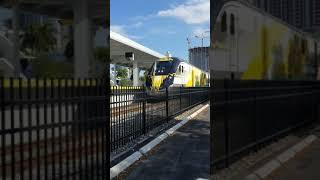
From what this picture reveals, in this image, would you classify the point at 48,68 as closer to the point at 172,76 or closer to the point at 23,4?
the point at 23,4

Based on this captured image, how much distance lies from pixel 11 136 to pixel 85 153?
125 centimetres

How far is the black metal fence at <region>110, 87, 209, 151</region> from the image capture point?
991 cm

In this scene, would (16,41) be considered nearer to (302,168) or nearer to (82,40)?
(82,40)

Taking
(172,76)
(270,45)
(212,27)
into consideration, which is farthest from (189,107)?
(212,27)

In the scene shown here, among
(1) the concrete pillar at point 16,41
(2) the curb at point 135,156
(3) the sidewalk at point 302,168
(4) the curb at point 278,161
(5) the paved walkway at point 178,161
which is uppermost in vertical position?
(1) the concrete pillar at point 16,41

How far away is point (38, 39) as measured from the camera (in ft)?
14.6

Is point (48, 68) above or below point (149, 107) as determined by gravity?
above

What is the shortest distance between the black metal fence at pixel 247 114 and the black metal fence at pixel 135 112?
2170 millimetres

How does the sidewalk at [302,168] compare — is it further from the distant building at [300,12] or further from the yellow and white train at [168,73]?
the yellow and white train at [168,73]

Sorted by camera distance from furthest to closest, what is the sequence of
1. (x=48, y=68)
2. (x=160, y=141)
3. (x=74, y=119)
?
(x=160, y=141) → (x=74, y=119) → (x=48, y=68)

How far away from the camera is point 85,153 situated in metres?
5.25

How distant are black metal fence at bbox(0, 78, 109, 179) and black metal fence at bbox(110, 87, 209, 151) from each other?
384cm

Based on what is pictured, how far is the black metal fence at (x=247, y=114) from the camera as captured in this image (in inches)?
324

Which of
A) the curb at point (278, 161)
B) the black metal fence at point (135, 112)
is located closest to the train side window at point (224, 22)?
the curb at point (278, 161)
